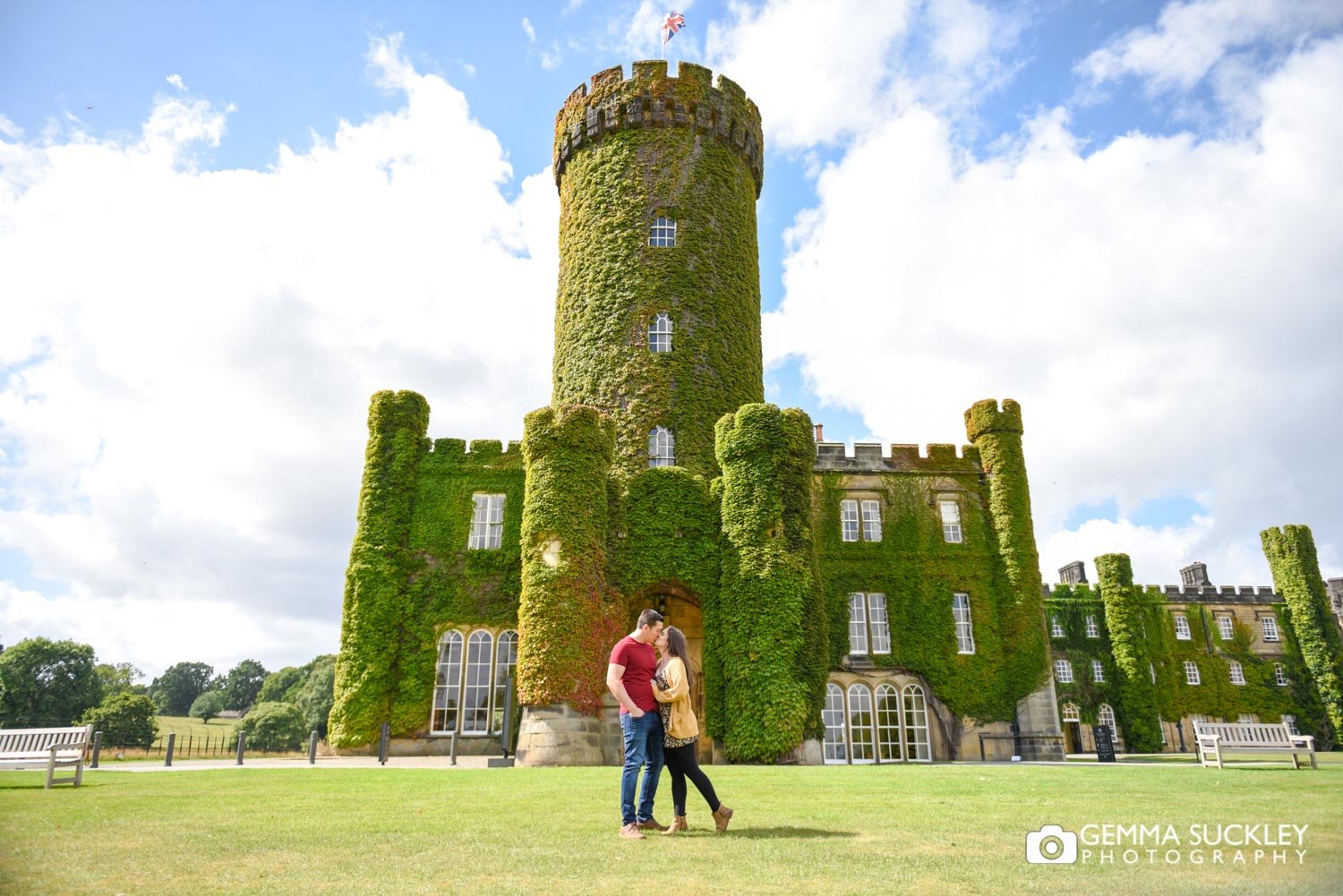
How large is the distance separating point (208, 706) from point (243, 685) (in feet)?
22.9

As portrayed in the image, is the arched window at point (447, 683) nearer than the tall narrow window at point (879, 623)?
Yes

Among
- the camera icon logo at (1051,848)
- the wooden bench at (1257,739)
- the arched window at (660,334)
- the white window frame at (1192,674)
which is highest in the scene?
the arched window at (660,334)

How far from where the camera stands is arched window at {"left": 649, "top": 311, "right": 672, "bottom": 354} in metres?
28.5

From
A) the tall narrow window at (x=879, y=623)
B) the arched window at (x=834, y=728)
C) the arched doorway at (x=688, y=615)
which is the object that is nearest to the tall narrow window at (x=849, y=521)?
the tall narrow window at (x=879, y=623)

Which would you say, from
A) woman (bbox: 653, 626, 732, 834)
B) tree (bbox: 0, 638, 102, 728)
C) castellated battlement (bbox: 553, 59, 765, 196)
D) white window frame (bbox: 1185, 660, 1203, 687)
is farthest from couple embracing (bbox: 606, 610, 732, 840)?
tree (bbox: 0, 638, 102, 728)

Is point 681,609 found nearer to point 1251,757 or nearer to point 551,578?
point 551,578

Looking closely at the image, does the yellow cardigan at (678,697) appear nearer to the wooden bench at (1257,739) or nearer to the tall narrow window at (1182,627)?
the wooden bench at (1257,739)

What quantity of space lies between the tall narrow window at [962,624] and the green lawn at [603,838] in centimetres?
1651

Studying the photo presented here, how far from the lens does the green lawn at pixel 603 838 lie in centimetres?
509

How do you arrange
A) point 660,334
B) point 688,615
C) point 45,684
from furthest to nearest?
point 45,684, point 660,334, point 688,615

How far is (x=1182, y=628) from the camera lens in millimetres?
48469

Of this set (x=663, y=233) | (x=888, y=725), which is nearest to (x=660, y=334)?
(x=663, y=233)

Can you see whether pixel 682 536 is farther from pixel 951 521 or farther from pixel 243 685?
pixel 243 685

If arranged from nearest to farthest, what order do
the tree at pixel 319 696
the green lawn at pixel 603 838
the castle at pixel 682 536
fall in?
the green lawn at pixel 603 838 → the castle at pixel 682 536 → the tree at pixel 319 696
